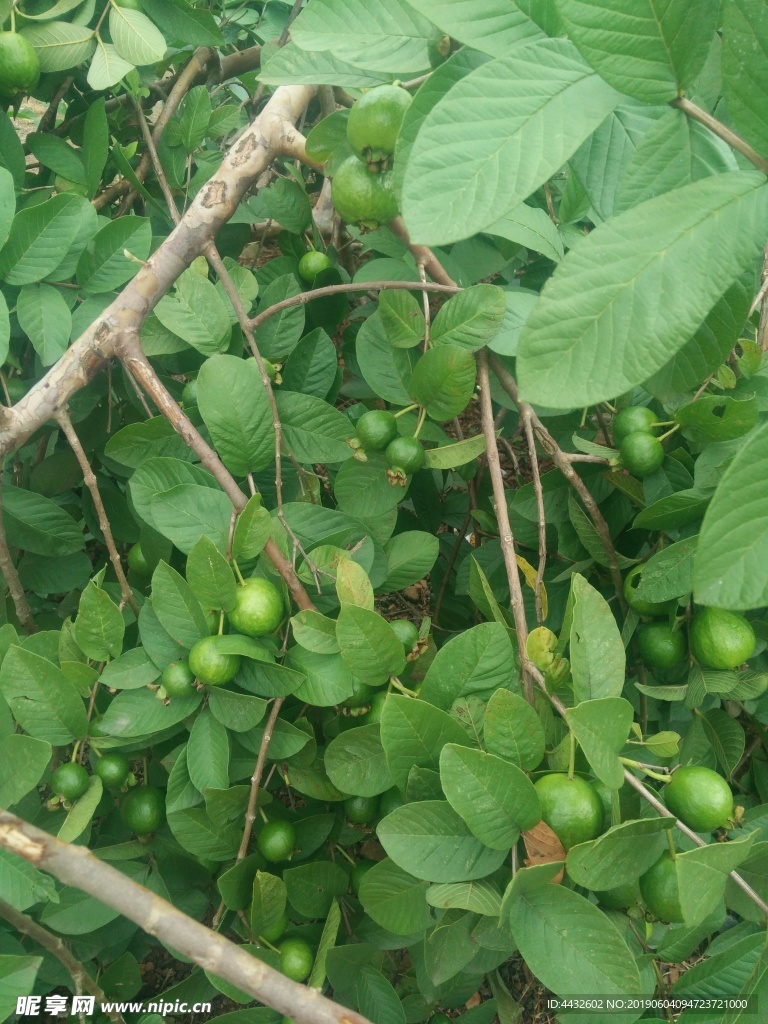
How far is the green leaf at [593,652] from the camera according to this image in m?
0.77

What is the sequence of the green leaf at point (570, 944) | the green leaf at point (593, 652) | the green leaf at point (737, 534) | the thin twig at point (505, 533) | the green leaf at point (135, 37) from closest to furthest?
the green leaf at point (737, 534) → the green leaf at point (570, 944) → the green leaf at point (593, 652) → the thin twig at point (505, 533) → the green leaf at point (135, 37)

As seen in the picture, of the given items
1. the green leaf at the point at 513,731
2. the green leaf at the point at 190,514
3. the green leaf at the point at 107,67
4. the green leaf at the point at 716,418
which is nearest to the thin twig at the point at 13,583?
the green leaf at the point at 190,514

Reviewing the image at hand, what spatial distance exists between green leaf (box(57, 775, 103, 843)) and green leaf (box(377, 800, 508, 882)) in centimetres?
42

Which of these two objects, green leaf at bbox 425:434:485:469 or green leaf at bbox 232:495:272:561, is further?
green leaf at bbox 425:434:485:469

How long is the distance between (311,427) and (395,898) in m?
0.69

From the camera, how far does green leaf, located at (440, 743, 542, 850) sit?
699 millimetres

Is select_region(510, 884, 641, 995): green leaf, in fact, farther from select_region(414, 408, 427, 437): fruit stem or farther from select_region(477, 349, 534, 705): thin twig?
select_region(414, 408, 427, 437): fruit stem

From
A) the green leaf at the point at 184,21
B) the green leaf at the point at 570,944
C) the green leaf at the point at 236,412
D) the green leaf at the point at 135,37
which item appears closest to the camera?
the green leaf at the point at 570,944

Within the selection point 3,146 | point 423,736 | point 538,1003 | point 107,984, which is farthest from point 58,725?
point 538,1003

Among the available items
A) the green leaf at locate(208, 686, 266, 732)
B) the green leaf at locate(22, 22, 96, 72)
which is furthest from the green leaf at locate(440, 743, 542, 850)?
the green leaf at locate(22, 22, 96, 72)

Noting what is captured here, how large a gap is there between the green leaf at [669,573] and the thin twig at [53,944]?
94 centimetres

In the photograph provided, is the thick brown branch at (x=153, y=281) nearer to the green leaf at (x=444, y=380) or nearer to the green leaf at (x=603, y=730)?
the green leaf at (x=444, y=380)

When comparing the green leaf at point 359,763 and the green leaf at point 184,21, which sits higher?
the green leaf at point 184,21

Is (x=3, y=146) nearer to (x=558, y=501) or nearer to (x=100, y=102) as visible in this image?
(x=100, y=102)
